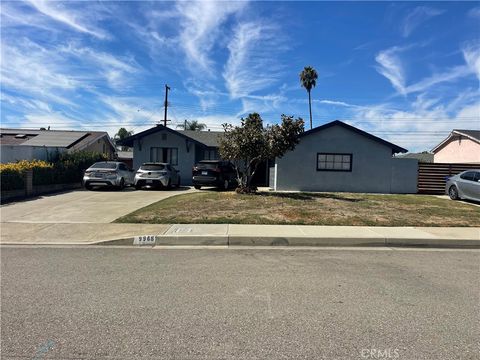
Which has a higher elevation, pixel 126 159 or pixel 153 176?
pixel 126 159

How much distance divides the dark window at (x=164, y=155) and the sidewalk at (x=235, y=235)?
15.2 metres

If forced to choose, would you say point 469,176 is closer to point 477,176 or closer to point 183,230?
point 477,176

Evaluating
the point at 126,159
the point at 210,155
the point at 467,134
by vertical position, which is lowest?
the point at 210,155

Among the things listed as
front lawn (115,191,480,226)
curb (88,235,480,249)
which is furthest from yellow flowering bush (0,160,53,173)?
curb (88,235,480,249)

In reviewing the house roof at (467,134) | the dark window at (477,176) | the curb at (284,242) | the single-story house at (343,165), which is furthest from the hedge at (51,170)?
the house roof at (467,134)

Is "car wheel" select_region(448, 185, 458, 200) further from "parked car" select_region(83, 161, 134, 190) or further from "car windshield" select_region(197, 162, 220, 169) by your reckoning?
"parked car" select_region(83, 161, 134, 190)

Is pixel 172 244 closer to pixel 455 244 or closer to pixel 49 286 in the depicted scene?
pixel 49 286

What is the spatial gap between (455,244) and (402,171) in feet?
41.4

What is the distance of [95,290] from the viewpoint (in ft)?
16.5

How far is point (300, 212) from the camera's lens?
1174cm

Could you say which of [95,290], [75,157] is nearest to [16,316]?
[95,290]

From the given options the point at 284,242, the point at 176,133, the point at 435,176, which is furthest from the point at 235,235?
the point at 176,133

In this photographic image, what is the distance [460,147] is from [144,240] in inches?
1259

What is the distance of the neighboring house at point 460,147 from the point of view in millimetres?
29464
